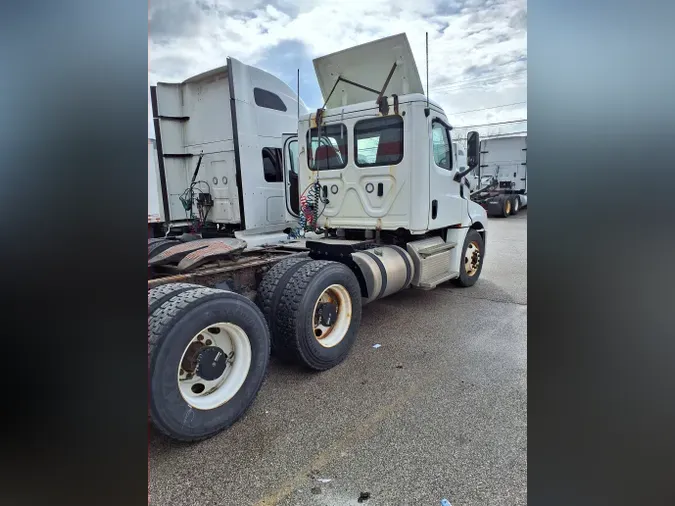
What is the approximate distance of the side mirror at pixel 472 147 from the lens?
5.58 m

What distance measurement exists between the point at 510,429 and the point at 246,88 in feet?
17.8

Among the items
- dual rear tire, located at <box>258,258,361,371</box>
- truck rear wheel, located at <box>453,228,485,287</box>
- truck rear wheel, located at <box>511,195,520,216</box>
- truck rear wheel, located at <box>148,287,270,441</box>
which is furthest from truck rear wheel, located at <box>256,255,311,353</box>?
truck rear wheel, located at <box>511,195,520,216</box>

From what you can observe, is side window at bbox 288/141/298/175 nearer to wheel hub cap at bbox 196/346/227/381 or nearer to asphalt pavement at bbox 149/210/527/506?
asphalt pavement at bbox 149/210/527/506

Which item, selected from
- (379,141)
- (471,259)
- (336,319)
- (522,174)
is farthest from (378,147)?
(522,174)

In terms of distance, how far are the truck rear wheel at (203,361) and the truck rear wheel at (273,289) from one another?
480 mm

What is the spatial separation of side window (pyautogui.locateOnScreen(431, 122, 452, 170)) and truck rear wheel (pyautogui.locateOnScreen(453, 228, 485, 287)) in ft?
4.76

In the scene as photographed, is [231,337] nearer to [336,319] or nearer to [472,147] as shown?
[336,319]

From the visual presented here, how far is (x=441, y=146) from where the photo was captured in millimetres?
5480

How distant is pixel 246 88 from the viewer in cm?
584

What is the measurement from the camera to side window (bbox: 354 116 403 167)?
5.00 metres

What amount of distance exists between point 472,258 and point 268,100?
4345 millimetres
